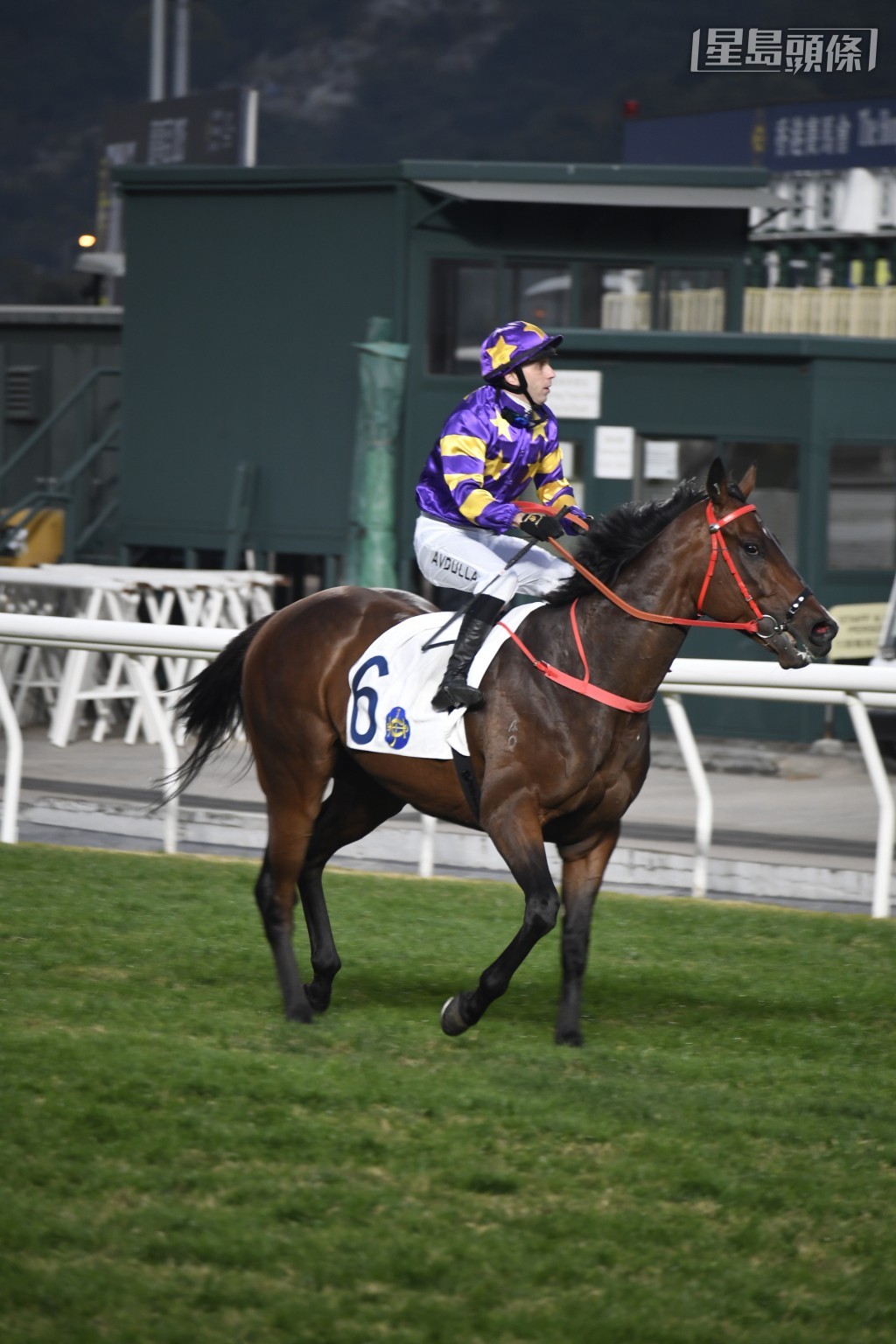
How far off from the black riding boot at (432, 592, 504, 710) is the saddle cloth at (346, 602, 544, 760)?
3 cm

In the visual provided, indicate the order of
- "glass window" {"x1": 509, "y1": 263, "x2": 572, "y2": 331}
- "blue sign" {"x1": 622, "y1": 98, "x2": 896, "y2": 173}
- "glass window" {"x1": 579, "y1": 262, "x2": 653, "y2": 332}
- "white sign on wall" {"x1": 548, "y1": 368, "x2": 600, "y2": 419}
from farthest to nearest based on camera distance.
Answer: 1. "blue sign" {"x1": 622, "y1": 98, "x2": 896, "y2": 173}
2. "glass window" {"x1": 579, "y1": 262, "x2": 653, "y2": 332}
3. "glass window" {"x1": 509, "y1": 263, "x2": 572, "y2": 331}
4. "white sign on wall" {"x1": 548, "y1": 368, "x2": 600, "y2": 419}

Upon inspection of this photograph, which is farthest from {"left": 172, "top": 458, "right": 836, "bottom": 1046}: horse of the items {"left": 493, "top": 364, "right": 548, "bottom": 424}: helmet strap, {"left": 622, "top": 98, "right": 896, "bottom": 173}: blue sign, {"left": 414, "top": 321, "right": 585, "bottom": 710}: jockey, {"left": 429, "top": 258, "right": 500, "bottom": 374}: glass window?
{"left": 622, "top": 98, "right": 896, "bottom": 173}: blue sign

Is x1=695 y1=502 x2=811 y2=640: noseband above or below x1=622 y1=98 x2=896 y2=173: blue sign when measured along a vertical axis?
below

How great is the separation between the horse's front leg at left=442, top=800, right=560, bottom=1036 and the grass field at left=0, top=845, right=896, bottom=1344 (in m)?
0.11

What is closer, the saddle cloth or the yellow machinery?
the saddle cloth

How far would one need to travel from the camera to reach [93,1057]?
178 inches

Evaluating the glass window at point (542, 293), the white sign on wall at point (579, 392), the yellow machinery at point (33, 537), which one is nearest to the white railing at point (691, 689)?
the white sign on wall at point (579, 392)

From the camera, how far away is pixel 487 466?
534cm

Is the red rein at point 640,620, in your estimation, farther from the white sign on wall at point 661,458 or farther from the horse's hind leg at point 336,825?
the white sign on wall at point 661,458

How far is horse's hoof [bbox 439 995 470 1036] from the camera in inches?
191

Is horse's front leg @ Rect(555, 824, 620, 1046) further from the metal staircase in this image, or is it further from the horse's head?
the metal staircase

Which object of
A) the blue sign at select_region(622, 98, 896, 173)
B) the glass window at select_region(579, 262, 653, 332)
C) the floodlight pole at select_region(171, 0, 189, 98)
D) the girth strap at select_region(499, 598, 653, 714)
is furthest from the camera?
the floodlight pole at select_region(171, 0, 189, 98)

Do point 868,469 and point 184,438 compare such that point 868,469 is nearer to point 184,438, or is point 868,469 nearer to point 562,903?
point 184,438

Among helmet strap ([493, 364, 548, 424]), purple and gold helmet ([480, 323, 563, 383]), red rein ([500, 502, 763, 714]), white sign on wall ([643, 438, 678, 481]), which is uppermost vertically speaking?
purple and gold helmet ([480, 323, 563, 383])
